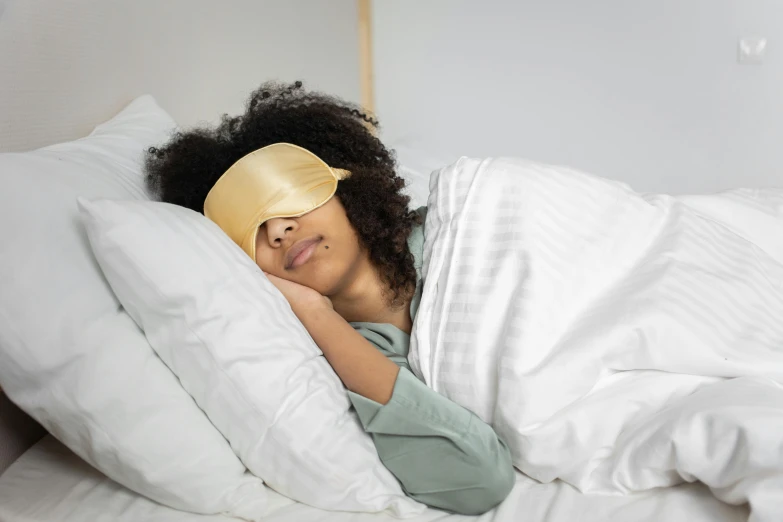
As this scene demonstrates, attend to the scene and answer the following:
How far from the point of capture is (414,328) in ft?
3.38

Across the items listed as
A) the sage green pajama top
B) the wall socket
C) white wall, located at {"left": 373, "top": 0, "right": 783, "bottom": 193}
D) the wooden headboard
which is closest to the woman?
the sage green pajama top

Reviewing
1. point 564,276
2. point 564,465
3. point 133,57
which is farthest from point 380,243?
point 133,57

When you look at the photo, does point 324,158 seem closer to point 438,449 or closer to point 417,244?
point 417,244

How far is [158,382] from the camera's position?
829 millimetres

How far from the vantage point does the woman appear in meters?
0.87

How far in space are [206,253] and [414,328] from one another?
0.33 m

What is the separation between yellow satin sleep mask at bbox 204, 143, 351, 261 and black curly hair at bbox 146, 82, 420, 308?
0.09 m

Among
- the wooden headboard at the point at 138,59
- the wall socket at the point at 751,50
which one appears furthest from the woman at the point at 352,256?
the wall socket at the point at 751,50

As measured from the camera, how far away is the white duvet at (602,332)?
81 cm

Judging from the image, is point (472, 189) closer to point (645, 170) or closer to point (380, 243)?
point (380, 243)

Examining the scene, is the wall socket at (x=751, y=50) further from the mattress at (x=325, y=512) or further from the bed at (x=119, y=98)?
the mattress at (x=325, y=512)

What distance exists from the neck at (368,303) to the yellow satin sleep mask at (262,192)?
158 mm

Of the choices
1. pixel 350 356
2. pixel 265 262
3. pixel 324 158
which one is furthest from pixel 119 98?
pixel 350 356

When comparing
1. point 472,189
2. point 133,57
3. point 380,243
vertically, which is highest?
point 133,57
